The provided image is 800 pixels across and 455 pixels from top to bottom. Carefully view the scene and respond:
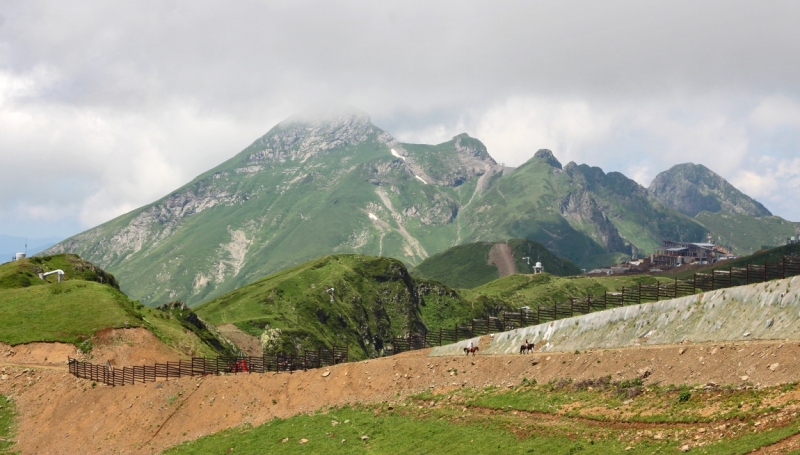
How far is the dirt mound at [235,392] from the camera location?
197 feet

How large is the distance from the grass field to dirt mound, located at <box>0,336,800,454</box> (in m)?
0.86

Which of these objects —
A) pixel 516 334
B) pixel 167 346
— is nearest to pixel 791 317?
pixel 516 334

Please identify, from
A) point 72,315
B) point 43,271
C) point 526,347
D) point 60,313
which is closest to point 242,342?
point 43,271

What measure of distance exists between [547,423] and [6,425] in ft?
206

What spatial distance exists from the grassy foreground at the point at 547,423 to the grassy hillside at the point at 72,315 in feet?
141

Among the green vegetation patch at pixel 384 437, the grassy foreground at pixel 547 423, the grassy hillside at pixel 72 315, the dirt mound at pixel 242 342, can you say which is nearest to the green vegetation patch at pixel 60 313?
the grassy hillside at pixel 72 315

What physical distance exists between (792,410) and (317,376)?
158ft

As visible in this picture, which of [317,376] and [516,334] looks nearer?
[317,376]

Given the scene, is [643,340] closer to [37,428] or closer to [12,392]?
[37,428]

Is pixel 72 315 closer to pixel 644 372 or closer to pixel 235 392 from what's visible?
pixel 235 392

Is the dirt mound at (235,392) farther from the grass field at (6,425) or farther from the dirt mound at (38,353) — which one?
the dirt mound at (38,353)

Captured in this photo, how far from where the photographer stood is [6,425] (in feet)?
269

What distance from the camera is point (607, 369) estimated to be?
187ft

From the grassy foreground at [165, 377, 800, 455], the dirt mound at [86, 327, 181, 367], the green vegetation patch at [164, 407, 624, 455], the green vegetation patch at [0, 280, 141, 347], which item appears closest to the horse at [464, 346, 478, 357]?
the grassy foreground at [165, 377, 800, 455]
